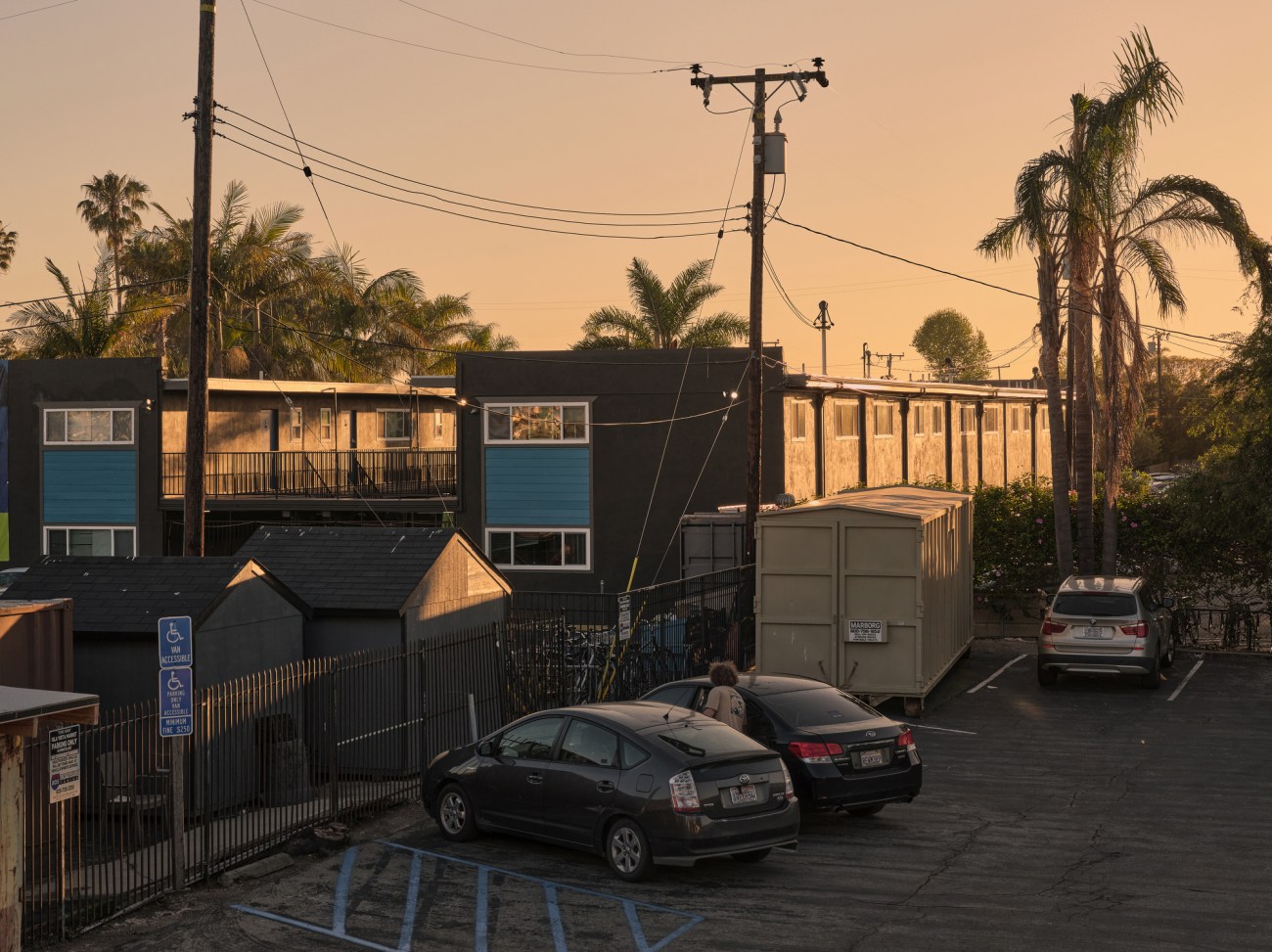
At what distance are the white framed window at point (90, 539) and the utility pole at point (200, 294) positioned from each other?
2248 centimetres

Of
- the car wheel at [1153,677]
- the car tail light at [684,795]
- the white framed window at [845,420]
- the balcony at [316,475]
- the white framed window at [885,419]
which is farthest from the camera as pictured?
the white framed window at [885,419]

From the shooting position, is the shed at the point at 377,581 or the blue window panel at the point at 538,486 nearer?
the shed at the point at 377,581

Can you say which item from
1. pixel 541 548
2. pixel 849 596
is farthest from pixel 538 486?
pixel 849 596

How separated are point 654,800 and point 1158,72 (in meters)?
20.7

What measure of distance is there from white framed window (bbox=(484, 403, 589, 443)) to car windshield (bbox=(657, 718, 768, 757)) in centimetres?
2471

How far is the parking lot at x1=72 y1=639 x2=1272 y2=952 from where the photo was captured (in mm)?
10711

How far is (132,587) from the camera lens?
16.6 m

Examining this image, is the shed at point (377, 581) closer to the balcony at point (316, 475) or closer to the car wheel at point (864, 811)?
the car wheel at point (864, 811)

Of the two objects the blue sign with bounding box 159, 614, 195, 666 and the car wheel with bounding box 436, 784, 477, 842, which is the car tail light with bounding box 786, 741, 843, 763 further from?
the blue sign with bounding box 159, 614, 195, 666

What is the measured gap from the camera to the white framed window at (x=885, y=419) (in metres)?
44.5

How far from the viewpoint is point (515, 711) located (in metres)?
18.2

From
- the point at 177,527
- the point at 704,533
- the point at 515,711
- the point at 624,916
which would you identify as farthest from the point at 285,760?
the point at 177,527

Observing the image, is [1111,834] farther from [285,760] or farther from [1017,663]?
[1017,663]

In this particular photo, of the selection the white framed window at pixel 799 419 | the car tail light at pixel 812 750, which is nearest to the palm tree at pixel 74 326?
the white framed window at pixel 799 419
